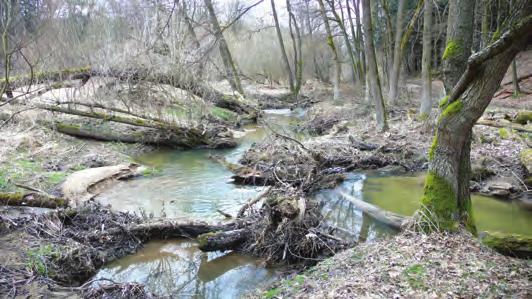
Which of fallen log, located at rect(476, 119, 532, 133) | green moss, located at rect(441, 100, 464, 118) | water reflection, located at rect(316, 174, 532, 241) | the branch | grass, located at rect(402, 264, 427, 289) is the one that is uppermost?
the branch

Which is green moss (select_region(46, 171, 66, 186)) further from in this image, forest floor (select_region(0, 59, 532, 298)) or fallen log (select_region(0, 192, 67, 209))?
fallen log (select_region(0, 192, 67, 209))

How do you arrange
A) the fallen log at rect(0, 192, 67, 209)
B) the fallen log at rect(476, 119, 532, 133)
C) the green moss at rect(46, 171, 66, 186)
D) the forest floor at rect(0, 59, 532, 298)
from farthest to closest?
the fallen log at rect(476, 119, 532, 133) → the green moss at rect(46, 171, 66, 186) → the fallen log at rect(0, 192, 67, 209) → the forest floor at rect(0, 59, 532, 298)

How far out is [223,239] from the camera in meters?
6.41

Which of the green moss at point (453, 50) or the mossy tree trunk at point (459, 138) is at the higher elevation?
the green moss at point (453, 50)

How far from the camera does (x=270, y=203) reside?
6.39m

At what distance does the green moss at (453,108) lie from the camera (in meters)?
5.12

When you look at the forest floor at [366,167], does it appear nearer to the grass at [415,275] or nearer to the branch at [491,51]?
the grass at [415,275]

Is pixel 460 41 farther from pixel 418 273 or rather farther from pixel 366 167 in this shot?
pixel 366 167

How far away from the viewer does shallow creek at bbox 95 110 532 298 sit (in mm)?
5836

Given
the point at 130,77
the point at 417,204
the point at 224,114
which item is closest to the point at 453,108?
the point at 417,204

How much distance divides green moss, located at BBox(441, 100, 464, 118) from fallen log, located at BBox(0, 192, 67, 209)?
6494 mm

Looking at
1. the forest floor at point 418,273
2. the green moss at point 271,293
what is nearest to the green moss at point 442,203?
the forest floor at point 418,273

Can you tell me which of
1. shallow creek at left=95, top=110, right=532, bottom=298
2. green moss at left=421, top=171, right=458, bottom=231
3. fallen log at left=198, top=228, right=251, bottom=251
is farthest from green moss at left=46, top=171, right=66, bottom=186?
green moss at left=421, top=171, right=458, bottom=231

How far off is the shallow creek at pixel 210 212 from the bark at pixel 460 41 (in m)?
2.97
